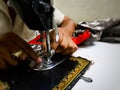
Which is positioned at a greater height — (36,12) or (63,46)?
(36,12)

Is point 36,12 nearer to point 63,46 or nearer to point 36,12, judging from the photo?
point 36,12

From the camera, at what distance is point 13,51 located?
0.77m

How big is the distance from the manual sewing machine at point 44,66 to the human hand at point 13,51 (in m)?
0.04

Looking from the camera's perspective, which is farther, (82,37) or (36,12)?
(82,37)

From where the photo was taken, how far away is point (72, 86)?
713mm

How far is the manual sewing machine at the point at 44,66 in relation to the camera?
0.62m

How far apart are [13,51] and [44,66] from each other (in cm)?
13

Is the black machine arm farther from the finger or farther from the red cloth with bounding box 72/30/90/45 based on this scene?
the red cloth with bounding box 72/30/90/45

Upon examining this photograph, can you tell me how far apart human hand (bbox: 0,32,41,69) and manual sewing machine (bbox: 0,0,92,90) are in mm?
35

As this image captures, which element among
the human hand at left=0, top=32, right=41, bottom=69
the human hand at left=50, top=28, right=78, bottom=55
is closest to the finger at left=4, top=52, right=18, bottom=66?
the human hand at left=0, top=32, right=41, bottom=69

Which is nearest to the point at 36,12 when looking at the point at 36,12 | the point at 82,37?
the point at 36,12

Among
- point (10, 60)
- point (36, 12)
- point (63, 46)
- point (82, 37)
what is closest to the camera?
point (36, 12)

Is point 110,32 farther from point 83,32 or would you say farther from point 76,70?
point 76,70

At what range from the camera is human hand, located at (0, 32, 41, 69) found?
2.49ft
